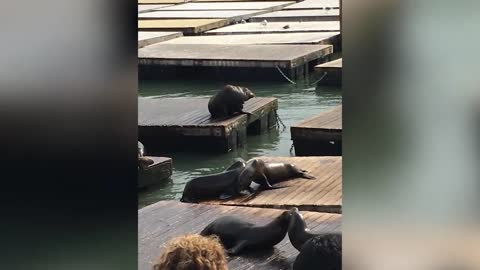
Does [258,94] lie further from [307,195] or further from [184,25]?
[307,195]

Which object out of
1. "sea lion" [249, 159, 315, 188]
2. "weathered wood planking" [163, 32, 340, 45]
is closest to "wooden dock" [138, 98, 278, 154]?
"sea lion" [249, 159, 315, 188]

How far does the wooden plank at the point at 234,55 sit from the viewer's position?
1554cm

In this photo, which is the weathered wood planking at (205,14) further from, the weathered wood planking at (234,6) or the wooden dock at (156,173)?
the wooden dock at (156,173)

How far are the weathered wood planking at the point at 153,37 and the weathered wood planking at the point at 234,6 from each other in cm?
490

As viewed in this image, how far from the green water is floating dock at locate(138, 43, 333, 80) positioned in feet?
0.61

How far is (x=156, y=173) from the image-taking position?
29.8 ft

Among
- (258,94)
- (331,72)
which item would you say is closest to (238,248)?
(331,72)

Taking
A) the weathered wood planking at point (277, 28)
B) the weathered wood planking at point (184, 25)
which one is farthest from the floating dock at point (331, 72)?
the weathered wood planking at point (184, 25)

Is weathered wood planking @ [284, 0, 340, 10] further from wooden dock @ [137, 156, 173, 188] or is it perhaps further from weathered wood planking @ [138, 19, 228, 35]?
wooden dock @ [137, 156, 173, 188]
